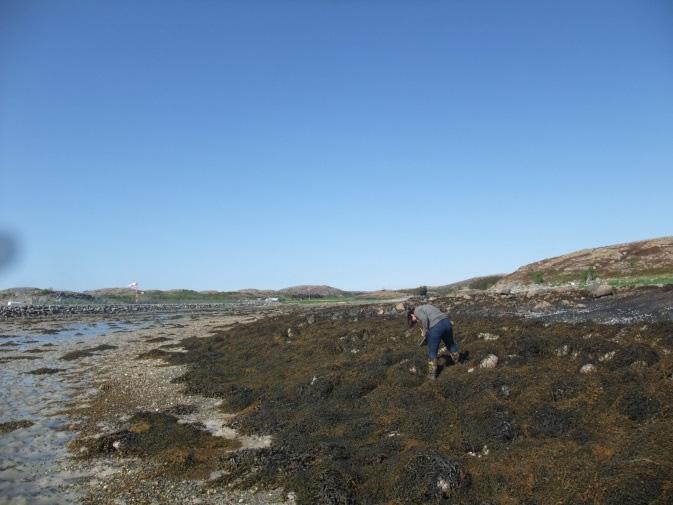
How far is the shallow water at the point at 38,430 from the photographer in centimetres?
724

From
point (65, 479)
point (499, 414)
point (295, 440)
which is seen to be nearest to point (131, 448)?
point (65, 479)

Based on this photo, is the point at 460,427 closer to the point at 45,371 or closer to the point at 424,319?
the point at 424,319

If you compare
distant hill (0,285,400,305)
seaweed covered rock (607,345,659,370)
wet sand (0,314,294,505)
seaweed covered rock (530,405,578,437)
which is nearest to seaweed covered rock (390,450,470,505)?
wet sand (0,314,294,505)

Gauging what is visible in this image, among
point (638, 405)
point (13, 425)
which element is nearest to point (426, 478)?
point (638, 405)

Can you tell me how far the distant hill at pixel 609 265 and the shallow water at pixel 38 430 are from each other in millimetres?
43437

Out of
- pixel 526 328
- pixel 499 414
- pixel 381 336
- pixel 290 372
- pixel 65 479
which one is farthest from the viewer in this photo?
pixel 381 336

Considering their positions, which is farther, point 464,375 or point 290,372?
point 290,372

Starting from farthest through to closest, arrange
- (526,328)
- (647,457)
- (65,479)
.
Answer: (526,328) < (65,479) < (647,457)

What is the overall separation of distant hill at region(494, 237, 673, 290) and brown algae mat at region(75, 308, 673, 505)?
38505 mm

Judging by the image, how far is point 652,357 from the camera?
1034cm

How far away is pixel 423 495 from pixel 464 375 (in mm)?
4629

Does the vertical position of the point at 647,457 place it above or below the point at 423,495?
above

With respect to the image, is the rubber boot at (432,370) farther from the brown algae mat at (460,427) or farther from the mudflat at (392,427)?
the brown algae mat at (460,427)

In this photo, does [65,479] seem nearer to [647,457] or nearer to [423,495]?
[423,495]
